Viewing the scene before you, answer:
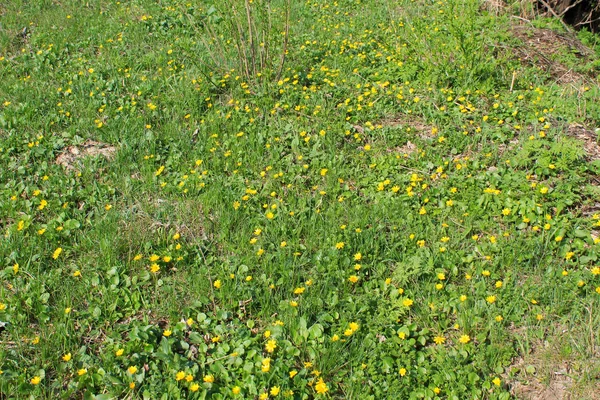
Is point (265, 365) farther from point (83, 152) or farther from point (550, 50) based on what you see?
point (550, 50)

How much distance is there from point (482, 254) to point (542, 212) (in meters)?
0.56

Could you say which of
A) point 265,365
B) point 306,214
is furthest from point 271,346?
point 306,214

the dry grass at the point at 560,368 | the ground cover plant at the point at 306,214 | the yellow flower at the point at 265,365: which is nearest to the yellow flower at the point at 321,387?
the ground cover plant at the point at 306,214

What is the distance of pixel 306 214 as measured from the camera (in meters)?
4.32

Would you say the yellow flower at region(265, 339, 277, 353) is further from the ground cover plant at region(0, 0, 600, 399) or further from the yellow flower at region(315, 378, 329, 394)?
the yellow flower at region(315, 378, 329, 394)

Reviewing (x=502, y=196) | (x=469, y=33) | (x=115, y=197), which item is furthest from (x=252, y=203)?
(x=469, y=33)

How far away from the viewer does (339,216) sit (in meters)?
4.26

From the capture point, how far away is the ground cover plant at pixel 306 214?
326 centimetres

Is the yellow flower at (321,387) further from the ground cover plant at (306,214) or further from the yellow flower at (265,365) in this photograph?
the yellow flower at (265,365)

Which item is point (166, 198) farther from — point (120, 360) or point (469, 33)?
point (469, 33)

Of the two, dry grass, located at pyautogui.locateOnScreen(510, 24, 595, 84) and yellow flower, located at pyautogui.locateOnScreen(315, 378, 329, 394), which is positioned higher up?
dry grass, located at pyautogui.locateOnScreen(510, 24, 595, 84)

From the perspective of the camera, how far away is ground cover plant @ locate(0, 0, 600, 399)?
3.26 metres

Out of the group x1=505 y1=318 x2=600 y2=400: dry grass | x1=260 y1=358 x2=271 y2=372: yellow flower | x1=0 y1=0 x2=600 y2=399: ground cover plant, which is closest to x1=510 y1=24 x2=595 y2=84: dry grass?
x1=0 y1=0 x2=600 y2=399: ground cover plant

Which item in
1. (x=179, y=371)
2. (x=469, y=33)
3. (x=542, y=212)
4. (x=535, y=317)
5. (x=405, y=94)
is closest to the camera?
(x=179, y=371)
